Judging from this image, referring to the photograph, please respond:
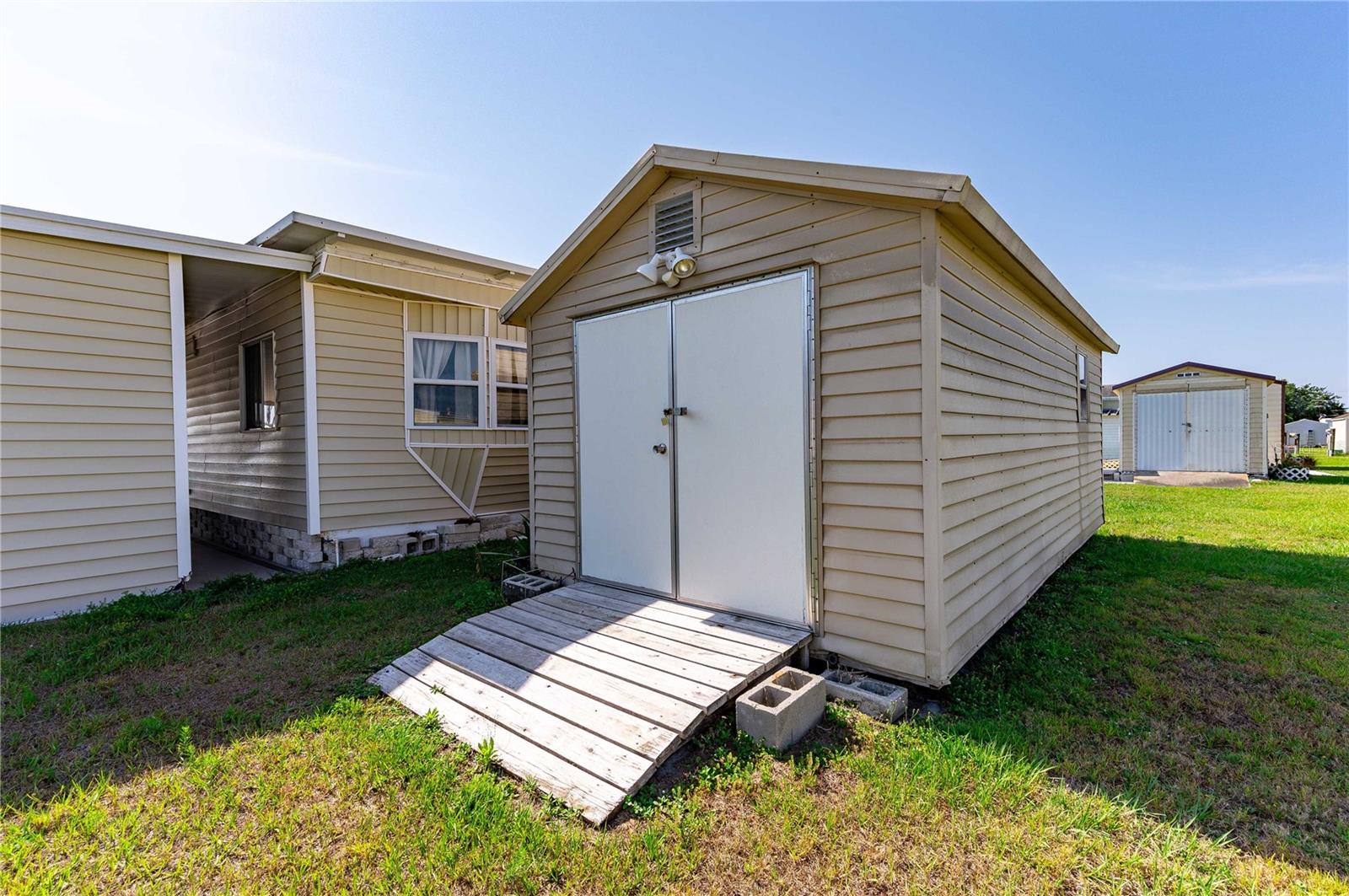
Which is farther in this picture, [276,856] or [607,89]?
[607,89]

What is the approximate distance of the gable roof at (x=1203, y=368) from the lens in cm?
1438

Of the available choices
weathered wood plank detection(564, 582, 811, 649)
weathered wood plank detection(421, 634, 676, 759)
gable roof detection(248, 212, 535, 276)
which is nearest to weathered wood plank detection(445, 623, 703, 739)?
weathered wood plank detection(421, 634, 676, 759)

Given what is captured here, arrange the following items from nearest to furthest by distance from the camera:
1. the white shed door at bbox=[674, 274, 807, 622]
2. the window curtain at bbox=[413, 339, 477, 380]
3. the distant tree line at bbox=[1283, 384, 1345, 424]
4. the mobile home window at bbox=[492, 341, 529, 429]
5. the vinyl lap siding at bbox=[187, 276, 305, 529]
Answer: the white shed door at bbox=[674, 274, 807, 622] < the vinyl lap siding at bbox=[187, 276, 305, 529] < the window curtain at bbox=[413, 339, 477, 380] < the mobile home window at bbox=[492, 341, 529, 429] < the distant tree line at bbox=[1283, 384, 1345, 424]

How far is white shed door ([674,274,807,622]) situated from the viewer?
3.41 metres

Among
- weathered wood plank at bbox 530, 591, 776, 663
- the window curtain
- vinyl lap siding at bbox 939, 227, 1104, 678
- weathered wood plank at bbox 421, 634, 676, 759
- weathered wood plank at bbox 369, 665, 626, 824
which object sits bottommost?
weathered wood plank at bbox 369, 665, 626, 824

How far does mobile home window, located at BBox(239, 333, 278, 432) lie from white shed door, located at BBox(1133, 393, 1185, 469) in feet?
67.4

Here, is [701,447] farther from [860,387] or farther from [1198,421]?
[1198,421]

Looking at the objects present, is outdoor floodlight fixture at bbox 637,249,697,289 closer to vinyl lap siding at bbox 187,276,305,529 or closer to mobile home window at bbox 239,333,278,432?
vinyl lap siding at bbox 187,276,305,529

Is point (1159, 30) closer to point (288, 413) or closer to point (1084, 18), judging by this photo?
point (1084, 18)

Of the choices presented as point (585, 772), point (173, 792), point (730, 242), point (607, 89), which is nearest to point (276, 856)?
point (173, 792)

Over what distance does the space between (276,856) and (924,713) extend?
9.60 feet

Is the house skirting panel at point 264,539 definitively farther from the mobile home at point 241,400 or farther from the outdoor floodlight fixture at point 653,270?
the outdoor floodlight fixture at point 653,270

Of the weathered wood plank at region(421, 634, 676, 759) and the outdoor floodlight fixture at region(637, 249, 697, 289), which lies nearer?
the weathered wood plank at region(421, 634, 676, 759)

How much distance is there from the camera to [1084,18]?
580 centimetres
